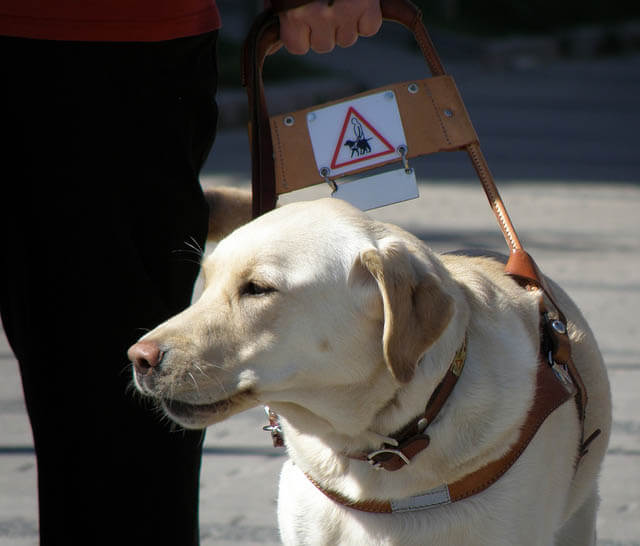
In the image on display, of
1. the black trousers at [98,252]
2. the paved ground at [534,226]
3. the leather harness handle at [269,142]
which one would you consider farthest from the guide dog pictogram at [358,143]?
the paved ground at [534,226]

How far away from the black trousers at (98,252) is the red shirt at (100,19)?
2 centimetres

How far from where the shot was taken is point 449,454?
2.38 meters

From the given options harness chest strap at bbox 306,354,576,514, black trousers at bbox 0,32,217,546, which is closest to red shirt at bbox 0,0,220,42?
black trousers at bbox 0,32,217,546

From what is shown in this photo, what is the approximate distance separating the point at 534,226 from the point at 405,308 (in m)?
5.72

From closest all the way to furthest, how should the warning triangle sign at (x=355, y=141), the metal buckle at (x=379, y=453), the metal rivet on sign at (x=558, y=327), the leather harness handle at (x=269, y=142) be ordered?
the metal buckle at (x=379, y=453)
the metal rivet on sign at (x=558, y=327)
the leather harness handle at (x=269, y=142)
the warning triangle sign at (x=355, y=141)

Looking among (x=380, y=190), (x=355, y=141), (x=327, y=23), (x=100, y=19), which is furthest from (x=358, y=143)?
(x=100, y=19)

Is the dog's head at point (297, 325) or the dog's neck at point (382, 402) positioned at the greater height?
the dog's head at point (297, 325)

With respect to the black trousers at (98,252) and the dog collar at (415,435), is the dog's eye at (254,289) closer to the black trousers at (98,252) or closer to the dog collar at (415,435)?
the black trousers at (98,252)

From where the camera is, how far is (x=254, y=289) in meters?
2.38

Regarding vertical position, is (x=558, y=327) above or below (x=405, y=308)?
below

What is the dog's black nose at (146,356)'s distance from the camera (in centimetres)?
226

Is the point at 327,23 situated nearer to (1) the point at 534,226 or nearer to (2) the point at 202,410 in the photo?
(2) the point at 202,410

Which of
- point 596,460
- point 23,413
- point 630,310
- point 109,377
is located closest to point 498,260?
point 596,460

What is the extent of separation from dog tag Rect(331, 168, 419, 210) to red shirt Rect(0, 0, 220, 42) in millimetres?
742
